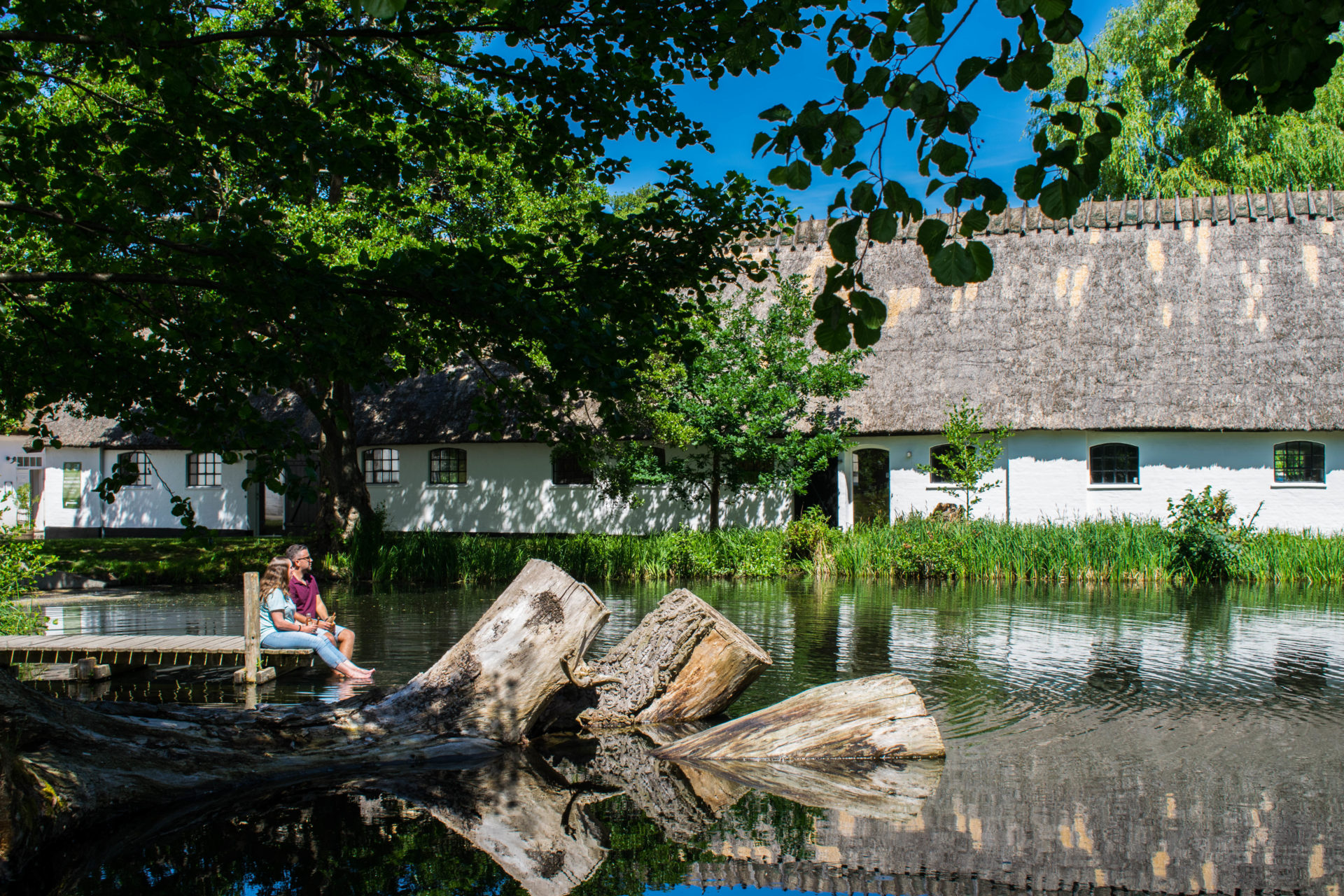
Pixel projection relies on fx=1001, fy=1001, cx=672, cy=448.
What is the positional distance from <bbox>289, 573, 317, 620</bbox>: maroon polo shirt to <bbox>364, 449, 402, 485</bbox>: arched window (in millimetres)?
17913

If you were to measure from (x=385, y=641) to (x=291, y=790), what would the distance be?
235 inches

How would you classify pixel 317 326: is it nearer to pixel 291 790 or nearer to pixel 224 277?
pixel 224 277

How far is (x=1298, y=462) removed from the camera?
22719 millimetres

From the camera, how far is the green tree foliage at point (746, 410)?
21.4 meters

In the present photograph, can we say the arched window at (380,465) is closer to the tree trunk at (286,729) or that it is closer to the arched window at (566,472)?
the arched window at (566,472)

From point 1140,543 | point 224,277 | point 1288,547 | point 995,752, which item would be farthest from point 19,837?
point 1288,547

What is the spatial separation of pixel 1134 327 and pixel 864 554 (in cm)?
957

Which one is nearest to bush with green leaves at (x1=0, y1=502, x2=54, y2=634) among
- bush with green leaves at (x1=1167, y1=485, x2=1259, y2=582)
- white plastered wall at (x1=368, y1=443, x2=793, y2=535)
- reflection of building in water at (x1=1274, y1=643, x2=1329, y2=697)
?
reflection of building in water at (x1=1274, y1=643, x2=1329, y2=697)

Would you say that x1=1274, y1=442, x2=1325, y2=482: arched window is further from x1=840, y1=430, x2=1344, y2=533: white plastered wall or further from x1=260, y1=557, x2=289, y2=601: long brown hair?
x1=260, y1=557, x2=289, y2=601: long brown hair

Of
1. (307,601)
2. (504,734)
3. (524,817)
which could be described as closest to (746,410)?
(307,601)

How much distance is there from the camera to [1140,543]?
18.5 meters

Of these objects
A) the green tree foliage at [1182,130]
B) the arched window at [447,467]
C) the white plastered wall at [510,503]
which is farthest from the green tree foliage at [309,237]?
the green tree foliage at [1182,130]

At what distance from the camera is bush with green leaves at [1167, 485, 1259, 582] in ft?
60.2

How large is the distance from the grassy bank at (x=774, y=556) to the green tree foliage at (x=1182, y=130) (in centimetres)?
1423
